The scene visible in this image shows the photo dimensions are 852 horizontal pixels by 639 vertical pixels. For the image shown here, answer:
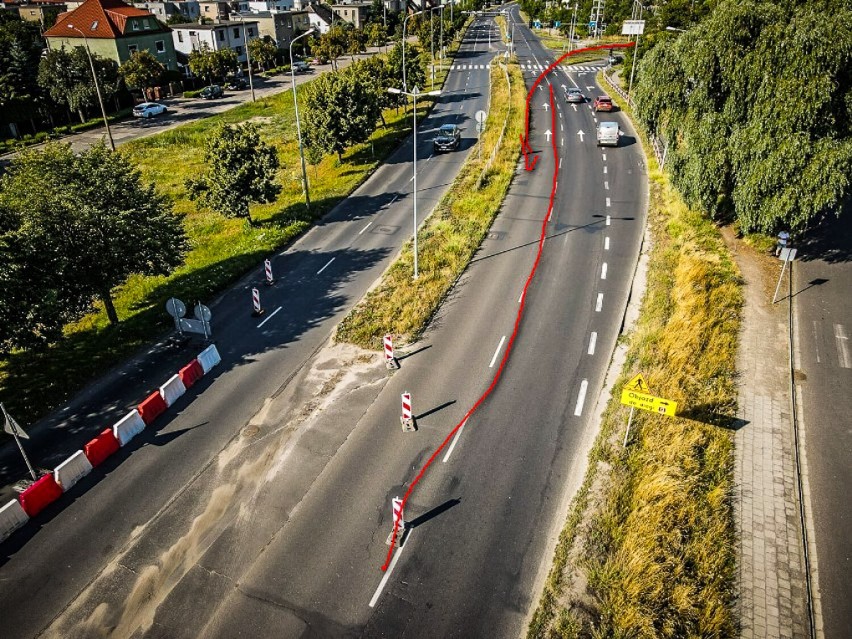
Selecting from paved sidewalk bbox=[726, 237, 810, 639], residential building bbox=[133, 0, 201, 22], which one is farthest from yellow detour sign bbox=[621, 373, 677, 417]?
residential building bbox=[133, 0, 201, 22]

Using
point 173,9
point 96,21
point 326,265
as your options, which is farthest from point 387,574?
point 173,9

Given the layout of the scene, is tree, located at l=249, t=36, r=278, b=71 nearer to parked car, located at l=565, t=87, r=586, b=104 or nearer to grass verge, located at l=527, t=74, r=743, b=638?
parked car, located at l=565, t=87, r=586, b=104

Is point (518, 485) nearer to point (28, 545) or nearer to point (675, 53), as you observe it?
point (28, 545)

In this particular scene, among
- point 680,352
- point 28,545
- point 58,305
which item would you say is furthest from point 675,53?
point 28,545

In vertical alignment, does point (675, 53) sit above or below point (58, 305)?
above

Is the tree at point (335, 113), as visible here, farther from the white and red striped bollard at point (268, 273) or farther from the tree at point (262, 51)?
the tree at point (262, 51)

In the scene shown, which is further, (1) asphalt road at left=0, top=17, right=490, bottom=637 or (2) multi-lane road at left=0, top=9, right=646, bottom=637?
(1) asphalt road at left=0, top=17, right=490, bottom=637
